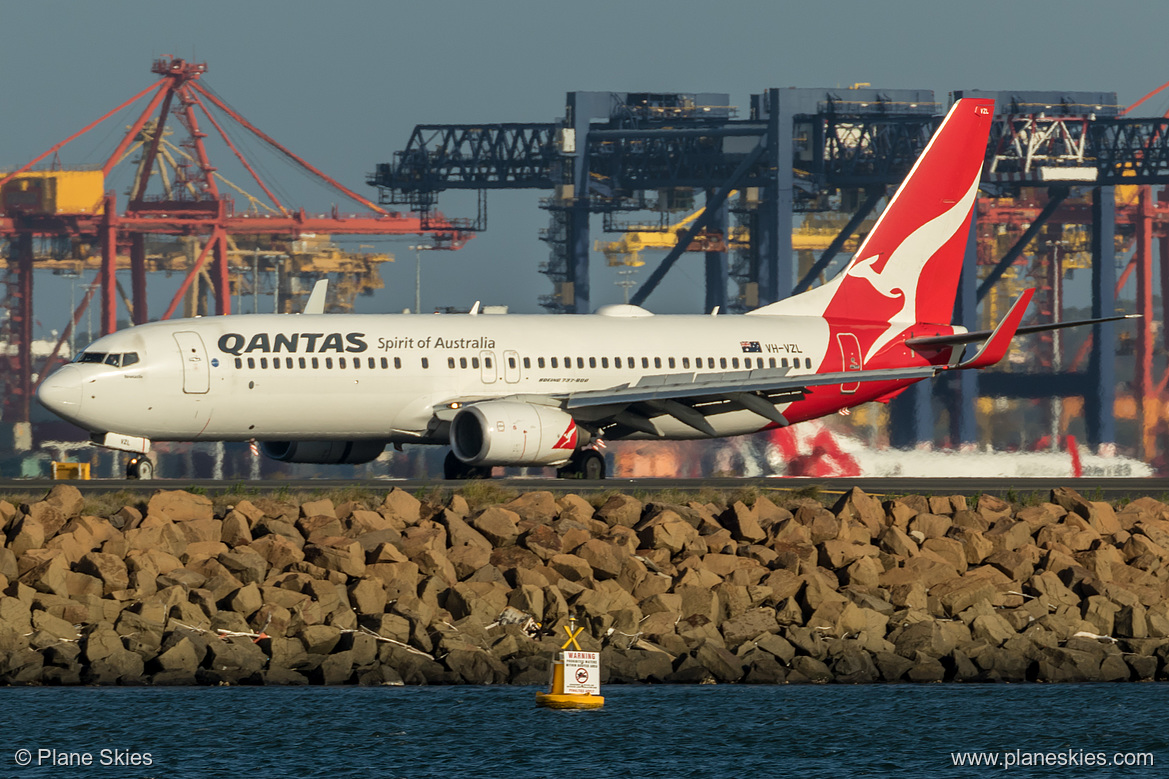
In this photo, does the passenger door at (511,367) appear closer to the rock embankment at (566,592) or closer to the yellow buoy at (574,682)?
the rock embankment at (566,592)

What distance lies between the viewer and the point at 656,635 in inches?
934

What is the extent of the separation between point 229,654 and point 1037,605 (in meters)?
11.0

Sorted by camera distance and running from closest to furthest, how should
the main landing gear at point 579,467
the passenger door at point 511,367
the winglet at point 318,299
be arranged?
the passenger door at point 511,367
the main landing gear at point 579,467
the winglet at point 318,299

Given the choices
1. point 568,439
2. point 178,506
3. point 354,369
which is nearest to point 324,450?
point 354,369

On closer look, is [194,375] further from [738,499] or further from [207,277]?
[207,277]

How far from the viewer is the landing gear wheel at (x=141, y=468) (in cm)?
3612

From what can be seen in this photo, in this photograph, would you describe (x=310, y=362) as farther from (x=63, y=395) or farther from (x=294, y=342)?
(x=63, y=395)

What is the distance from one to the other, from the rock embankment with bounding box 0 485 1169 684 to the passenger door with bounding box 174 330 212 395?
22.5 ft

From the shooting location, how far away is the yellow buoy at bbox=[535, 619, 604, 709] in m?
21.2

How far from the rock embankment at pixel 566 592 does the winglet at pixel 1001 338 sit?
8237 millimetres

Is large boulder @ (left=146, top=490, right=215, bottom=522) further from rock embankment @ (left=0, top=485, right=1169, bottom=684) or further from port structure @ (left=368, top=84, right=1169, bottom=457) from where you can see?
port structure @ (left=368, top=84, right=1169, bottom=457)

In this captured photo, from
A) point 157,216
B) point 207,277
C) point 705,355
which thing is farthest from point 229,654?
point 207,277

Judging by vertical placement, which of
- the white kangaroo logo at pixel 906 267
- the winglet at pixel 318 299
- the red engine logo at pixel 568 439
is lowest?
the red engine logo at pixel 568 439

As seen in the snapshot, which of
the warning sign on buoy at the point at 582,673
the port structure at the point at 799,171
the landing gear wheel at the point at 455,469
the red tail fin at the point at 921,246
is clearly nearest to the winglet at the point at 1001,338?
the red tail fin at the point at 921,246
